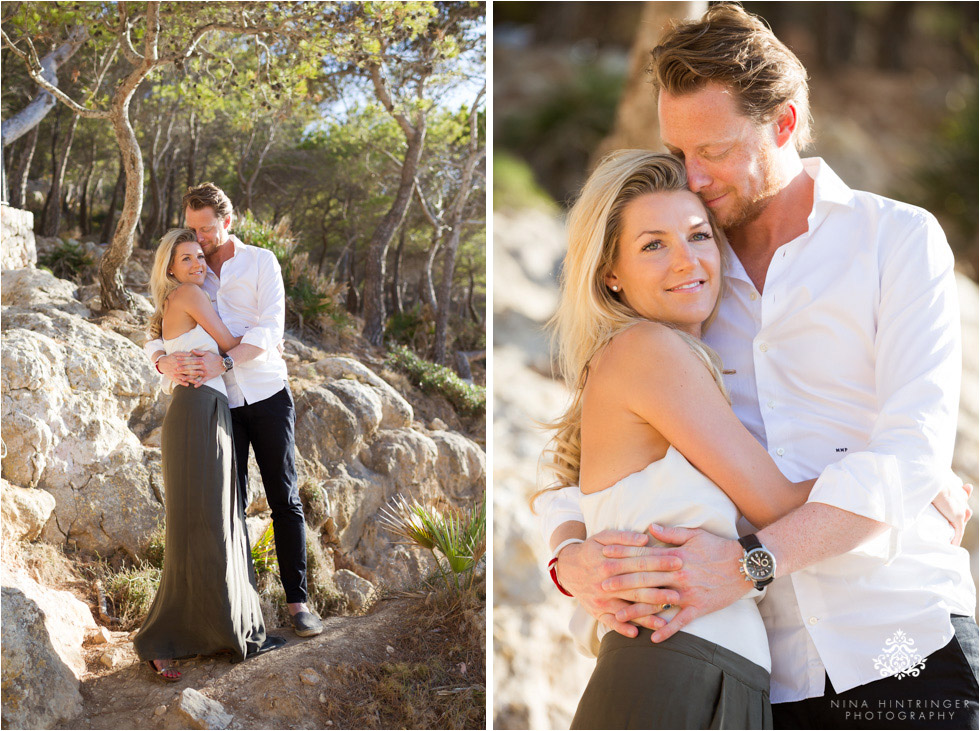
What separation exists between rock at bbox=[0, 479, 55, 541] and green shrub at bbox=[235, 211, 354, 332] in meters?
0.95

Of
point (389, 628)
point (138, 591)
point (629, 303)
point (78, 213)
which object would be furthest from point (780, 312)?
point (78, 213)

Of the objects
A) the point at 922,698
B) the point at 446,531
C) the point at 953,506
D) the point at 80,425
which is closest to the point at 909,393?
the point at 953,506

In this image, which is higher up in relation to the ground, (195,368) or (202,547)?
(195,368)

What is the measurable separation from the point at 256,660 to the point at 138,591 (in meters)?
0.42

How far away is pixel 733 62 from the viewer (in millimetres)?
1758

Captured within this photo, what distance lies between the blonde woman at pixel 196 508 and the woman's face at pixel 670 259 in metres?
1.47

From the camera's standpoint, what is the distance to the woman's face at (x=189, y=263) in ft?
8.73

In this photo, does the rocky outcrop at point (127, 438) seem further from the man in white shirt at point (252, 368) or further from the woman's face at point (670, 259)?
the woman's face at point (670, 259)

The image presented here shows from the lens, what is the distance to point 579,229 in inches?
71.6

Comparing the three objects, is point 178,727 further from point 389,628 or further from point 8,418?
point 8,418

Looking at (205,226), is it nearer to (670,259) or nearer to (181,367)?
(181,367)

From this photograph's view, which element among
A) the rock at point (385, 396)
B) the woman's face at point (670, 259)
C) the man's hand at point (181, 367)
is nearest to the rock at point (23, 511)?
the man's hand at point (181, 367)

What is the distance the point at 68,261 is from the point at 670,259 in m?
2.03

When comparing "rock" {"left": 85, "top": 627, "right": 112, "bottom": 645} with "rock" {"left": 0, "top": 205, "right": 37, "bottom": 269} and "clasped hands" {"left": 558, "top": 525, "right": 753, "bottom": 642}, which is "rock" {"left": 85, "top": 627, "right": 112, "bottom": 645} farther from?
"clasped hands" {"left": 558, "top": 525, "right": 753, "bottom": 642}
